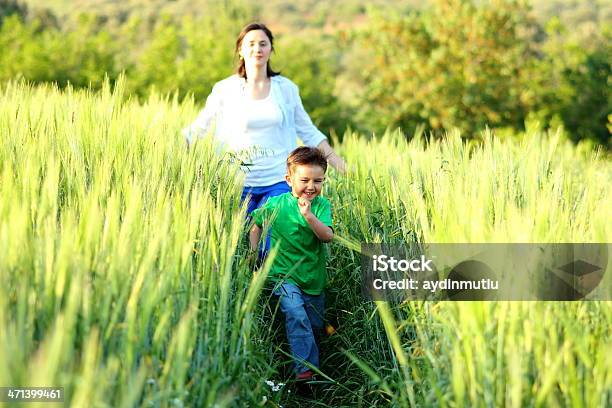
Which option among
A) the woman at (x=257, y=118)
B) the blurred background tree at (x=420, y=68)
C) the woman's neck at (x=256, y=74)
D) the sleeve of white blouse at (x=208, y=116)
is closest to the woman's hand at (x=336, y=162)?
the woman at (x=257, y=118)

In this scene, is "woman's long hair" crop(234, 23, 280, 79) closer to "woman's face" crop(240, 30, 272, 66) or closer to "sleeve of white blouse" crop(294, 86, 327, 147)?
"woman's face" crop(240, 30, 272, 66)

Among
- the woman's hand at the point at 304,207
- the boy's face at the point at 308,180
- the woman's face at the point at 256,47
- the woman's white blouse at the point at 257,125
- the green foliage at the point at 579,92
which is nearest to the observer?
the woman's hand at the point at 304,207

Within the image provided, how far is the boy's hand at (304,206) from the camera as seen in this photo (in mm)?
3129

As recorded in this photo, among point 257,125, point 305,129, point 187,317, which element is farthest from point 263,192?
point 187,317

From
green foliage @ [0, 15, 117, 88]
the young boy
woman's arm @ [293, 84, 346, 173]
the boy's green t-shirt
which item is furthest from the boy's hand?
green foliage @ [0, 15, 117, 88]

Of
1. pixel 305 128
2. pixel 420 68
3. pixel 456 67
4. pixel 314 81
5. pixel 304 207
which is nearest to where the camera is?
pixel 304 207

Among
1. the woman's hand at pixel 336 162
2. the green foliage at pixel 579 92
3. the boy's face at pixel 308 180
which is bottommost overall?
the boy's face at pixel 308 180

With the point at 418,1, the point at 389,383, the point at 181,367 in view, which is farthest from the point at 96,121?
the point at 418,1

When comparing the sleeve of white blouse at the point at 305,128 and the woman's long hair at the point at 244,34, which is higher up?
the woman's long hair at the point at 244,34

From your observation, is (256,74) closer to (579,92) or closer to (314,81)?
(314,81)

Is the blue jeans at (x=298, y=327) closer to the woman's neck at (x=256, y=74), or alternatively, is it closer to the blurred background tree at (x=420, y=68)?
the woman's neck at (x=256, y=74)

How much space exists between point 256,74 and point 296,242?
123 centimetres

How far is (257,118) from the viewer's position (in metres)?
4.06

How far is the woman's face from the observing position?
4.10 metres
